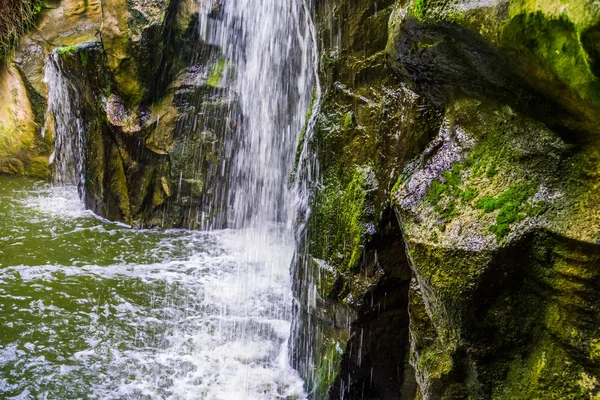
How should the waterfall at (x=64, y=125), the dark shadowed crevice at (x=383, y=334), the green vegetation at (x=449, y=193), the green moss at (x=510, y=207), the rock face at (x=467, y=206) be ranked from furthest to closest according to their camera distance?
1. the waterfall at (x=64, y=125)
2. the dark shadowed crevice at (x=383, y=334)
3. the green vegetation at (x=449, y=193)
4. the green moss at (x=510, y=207)
5. the rock face at (x=467, y=206)

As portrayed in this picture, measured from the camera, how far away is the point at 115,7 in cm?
690

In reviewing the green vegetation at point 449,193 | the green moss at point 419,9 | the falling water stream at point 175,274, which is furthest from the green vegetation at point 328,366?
the green moss at point 419,9

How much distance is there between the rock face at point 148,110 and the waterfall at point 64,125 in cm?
12

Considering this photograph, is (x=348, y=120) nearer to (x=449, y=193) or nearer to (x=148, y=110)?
(x=449, y=193)

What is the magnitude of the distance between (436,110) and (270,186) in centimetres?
521

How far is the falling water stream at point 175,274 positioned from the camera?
417 centimetres

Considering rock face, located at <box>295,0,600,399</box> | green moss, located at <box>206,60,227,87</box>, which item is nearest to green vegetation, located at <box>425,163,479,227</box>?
rock face, located at <box>295,0,600,399</box>

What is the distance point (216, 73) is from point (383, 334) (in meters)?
5.69

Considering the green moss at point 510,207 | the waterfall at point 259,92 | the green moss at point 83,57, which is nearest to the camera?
the green moss at point 510,207

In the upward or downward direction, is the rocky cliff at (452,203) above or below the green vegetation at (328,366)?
above

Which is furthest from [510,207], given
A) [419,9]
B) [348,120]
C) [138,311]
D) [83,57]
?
[83,57]

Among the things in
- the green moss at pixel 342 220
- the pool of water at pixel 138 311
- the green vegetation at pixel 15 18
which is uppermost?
the green vegetation at pixel 15 18

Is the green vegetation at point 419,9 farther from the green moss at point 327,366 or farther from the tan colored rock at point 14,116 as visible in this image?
the tan colored rock at point 14,116

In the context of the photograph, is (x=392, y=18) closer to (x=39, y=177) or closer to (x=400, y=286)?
(x=400, y=286)
